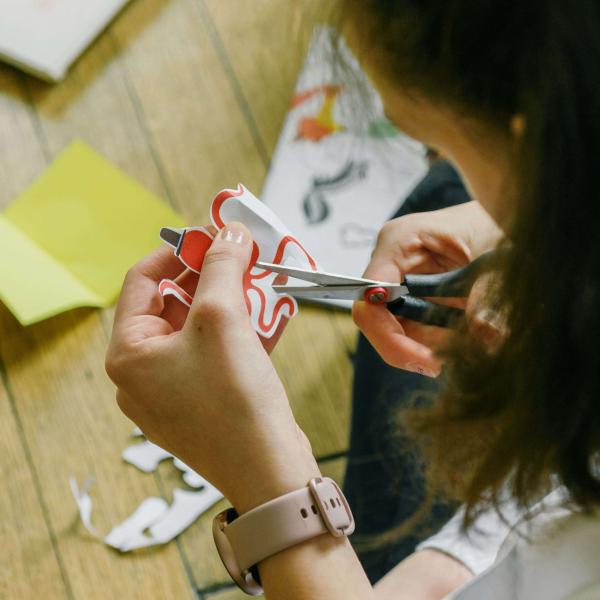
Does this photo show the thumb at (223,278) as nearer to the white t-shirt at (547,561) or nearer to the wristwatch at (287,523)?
the wristwatch at (287,523)

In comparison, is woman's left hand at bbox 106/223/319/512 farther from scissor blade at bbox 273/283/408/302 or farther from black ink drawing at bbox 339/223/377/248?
black ink drawing at bbox 339/223/377/248

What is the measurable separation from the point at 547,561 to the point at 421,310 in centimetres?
22

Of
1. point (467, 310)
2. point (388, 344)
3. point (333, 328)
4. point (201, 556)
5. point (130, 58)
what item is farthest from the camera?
point (130, 58)

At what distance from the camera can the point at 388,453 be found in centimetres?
80

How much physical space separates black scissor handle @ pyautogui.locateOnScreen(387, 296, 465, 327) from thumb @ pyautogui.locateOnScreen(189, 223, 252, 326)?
140mm

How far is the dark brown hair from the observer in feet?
1.17

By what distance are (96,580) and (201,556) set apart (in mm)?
98

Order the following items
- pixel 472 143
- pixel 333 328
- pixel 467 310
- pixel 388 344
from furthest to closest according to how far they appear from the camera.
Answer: pixel 333 328
pixel 388 344
pixel 467 310
pixel 472 143

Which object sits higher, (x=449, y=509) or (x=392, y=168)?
(x=392, y=168)

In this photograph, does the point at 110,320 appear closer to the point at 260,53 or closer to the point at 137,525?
the point at 137,525

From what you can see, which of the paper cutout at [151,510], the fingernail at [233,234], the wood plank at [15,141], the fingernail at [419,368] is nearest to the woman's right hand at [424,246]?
the fingernail at [419,368]

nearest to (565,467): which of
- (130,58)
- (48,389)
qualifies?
(48,389)

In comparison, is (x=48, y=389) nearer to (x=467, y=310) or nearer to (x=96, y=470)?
(x=96, y=470)

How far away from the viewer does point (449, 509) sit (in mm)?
763
